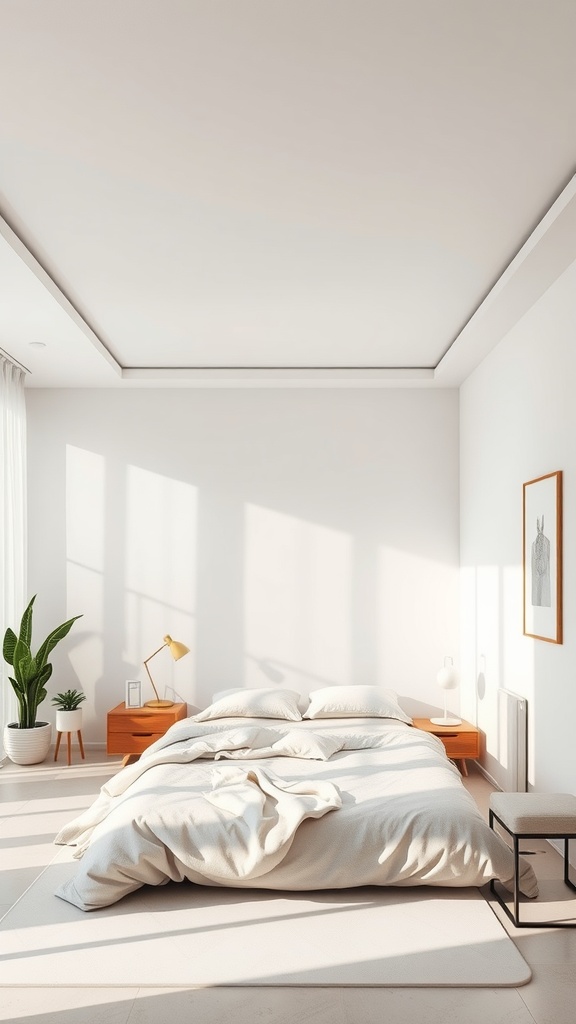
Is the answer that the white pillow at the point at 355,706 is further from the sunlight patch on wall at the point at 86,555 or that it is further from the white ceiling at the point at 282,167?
the white ceiling at the point at 282,167

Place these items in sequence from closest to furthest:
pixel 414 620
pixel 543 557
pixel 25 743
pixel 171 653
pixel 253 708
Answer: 1. pixel 543 557
2. pixel 253 708
3. pixel 25 743
4. pixel 171 653
5. pixel 414 620

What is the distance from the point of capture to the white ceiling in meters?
2.28

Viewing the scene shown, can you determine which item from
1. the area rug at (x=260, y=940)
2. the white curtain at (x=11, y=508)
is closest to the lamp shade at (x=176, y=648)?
the white curtain at (x=11, y=508)

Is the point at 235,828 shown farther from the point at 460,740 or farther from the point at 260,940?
the point at 460,740

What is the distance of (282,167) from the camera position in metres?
3.02

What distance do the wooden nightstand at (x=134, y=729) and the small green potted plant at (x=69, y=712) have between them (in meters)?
0.23

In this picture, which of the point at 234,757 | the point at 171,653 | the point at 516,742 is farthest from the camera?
the point at 171,653

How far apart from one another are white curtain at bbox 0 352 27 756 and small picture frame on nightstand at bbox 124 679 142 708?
805mm

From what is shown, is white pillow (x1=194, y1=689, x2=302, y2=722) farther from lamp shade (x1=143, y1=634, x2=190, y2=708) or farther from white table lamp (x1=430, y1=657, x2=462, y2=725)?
white table lamp (x1=430, y1=657, x2=462, y2=725)

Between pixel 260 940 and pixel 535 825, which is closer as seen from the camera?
pixel 260 940

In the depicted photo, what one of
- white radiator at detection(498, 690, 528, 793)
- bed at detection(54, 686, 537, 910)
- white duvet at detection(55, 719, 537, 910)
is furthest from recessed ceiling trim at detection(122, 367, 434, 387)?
white duvet at detection(55, 719, 537, 910)

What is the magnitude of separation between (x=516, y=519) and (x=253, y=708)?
1971mm

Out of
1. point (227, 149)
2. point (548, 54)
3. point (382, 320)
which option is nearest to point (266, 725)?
point (382, 320)

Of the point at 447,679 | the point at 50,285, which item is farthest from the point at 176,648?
the point at 50,285
